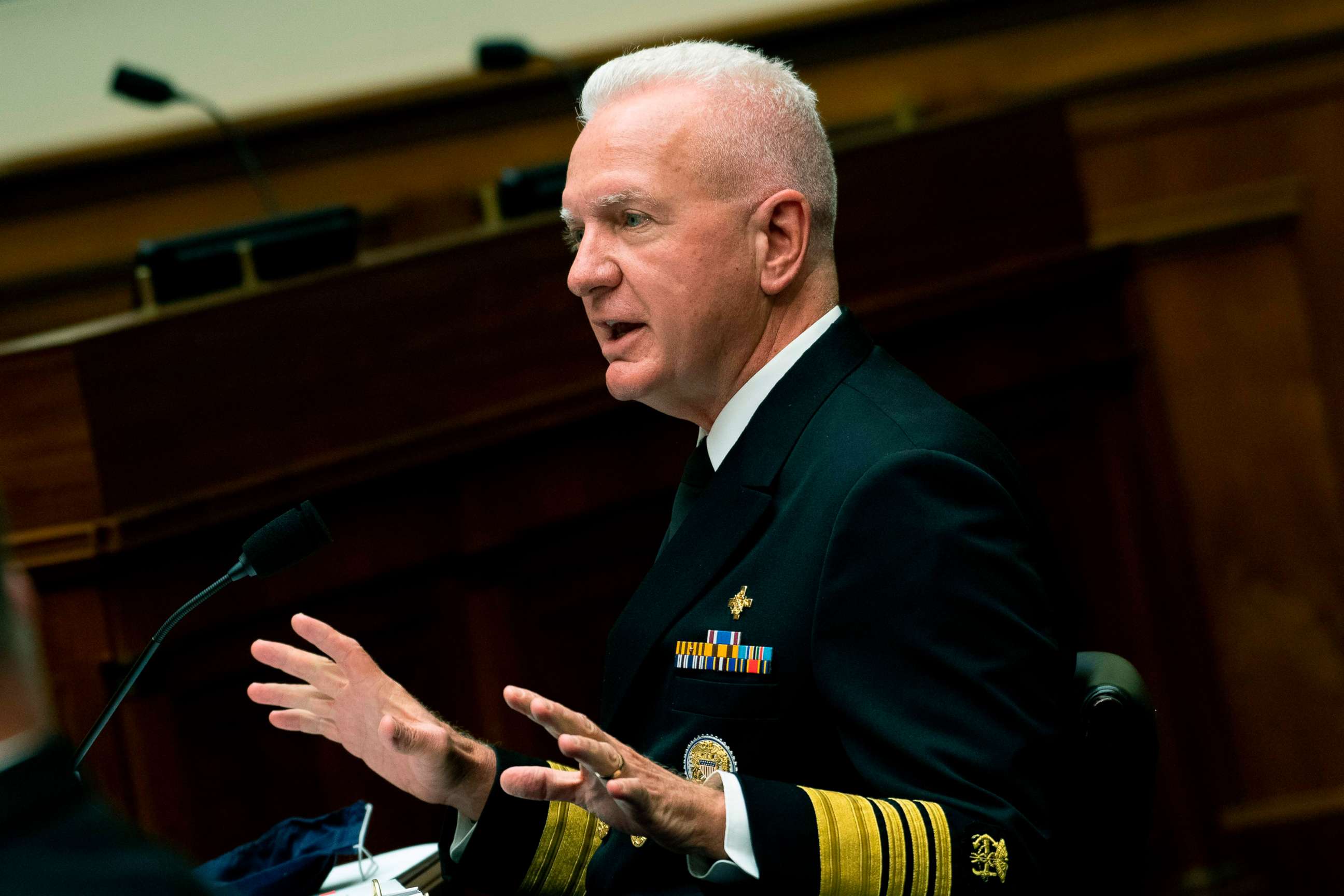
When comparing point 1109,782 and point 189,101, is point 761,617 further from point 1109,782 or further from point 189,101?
point 189,101

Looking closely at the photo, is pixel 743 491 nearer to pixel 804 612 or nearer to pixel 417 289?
pixel 804 612

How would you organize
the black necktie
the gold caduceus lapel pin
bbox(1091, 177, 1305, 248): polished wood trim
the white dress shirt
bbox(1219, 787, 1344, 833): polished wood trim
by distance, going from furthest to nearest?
1. bbox(1091, 177, 1305, 248): polished wood trim
2. bbox(1219, 787, 1344, 833): polished wood trim
3. the black necktie
4. the white dress shirt
5. the gold caduceus lapel pin

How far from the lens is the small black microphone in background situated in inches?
131

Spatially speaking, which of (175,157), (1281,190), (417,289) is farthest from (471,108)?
(1281,190)

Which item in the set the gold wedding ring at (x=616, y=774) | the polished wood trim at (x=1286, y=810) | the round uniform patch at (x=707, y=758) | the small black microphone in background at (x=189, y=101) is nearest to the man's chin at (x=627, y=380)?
the round uniform patch at (x=707, y=758)

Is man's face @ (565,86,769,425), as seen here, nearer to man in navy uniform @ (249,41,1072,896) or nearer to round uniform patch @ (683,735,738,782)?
man in navy uniform @ (249,41,1072,896)

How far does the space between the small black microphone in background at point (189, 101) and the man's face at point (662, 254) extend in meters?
2.15

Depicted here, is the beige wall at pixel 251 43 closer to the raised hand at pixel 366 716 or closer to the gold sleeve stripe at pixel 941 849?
the raised hand at pixel 366 716

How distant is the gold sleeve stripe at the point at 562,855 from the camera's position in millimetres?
1473

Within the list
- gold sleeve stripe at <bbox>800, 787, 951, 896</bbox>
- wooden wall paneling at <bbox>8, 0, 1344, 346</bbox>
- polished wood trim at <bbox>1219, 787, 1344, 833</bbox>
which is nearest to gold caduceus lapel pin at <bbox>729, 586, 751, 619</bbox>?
gold sleeve stripe at <bbox>800, 787, 951, 896</bbox>

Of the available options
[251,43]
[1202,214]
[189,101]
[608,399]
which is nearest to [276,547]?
[608,399]

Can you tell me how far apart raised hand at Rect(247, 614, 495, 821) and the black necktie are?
0.34 m

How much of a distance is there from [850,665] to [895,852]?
16 centimetres

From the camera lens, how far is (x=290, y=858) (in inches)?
57.6
